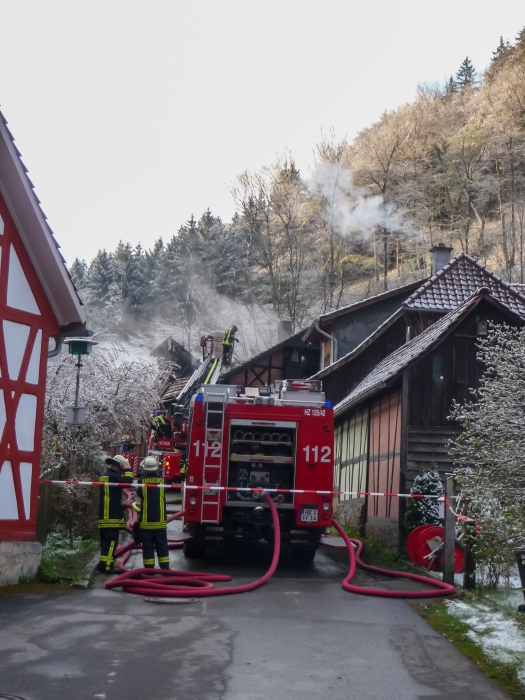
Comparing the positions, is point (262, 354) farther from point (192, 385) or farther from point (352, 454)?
point (352, 454)

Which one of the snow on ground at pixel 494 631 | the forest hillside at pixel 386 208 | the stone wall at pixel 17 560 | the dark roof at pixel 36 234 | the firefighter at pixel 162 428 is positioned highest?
the forest hillside at pixel 386 208

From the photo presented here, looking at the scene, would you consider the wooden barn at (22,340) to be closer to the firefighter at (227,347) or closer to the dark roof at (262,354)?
the firefighter at (227,347)

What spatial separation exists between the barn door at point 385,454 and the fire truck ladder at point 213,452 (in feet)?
16.0

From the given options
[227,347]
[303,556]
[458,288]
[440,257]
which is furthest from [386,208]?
[303,556]

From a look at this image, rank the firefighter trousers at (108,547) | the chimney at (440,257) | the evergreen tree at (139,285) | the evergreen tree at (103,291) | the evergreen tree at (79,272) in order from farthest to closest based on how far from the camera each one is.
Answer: the evergreen tree at (79,272) → the evergreen tree at (103,291) → the evergreen tree at (139,285) → the chimney at (440,257) → the firefighter trousers at (108,547)

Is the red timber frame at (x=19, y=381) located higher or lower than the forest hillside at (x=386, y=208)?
lower

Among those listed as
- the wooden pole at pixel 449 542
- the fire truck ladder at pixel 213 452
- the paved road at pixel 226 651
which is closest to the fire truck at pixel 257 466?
the fire truck ladder at pixel 213 452

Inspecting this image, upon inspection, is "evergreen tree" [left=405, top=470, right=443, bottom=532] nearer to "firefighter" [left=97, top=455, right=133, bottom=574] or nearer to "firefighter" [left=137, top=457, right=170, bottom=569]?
"firefighter" [left=137, top=457, right=170, bottom=569]

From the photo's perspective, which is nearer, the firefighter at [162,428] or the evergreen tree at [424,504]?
the evergreen tree at [424,504]

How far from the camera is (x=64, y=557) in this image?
12.1 meters

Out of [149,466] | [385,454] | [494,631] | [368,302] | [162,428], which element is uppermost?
[368,302]

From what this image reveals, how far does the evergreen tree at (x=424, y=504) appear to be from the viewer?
14711 mm

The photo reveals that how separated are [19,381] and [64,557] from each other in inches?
124

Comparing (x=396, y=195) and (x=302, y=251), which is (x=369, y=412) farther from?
(x=396, y=195)
